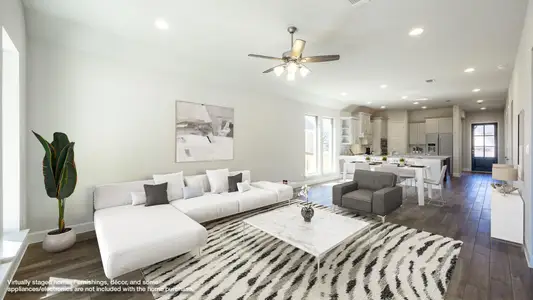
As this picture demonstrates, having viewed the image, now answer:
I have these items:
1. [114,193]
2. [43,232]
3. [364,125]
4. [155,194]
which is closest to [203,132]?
[155,194]

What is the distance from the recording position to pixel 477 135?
10.4 m

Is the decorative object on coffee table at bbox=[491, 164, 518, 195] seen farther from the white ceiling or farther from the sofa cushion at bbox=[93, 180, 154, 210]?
the sofa cushion at bbox=[93, 180, 154, 210]

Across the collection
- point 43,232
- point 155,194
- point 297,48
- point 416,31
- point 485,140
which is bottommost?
point 43,232

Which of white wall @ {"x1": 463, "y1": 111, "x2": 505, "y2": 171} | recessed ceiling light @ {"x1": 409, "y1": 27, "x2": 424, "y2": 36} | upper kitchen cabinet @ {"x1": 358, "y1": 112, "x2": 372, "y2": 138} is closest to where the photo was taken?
recessed ceiling light @ {"x1": 409, "y1": 27, "x2": 424, "y2": 36}

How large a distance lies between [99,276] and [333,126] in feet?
25.5

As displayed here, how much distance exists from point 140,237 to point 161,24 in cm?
265

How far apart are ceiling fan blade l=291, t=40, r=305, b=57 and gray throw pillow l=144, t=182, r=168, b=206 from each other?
293 cm

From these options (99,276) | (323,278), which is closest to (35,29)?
(99,276)

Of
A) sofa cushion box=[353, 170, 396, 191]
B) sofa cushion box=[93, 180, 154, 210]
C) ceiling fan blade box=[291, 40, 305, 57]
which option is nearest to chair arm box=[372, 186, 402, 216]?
sofa cushion box=[353, 170, 396, 191]

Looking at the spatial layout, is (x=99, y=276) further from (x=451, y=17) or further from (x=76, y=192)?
(x=451, y=17)

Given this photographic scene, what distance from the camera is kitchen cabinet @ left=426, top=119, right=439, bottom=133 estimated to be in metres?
9.86

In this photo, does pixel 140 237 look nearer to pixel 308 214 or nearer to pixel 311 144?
pixel 308 214

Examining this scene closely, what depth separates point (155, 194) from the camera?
12.0ft

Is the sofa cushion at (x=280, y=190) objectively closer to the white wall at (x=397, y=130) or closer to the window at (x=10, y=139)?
the window at (x=10, y=139)
